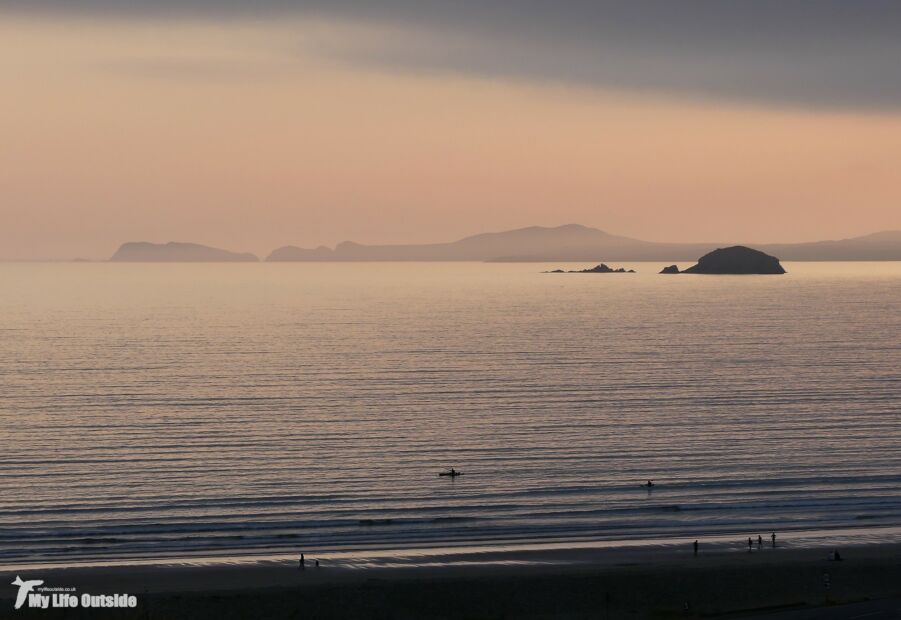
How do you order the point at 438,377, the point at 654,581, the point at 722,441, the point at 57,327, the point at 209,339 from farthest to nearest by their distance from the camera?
A: 1. the point at 57,327
2. the point at 209,339
3. the point at 438,377
4. the point at 722,441
5. the point at 654,581

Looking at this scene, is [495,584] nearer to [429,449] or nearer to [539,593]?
[539,593]

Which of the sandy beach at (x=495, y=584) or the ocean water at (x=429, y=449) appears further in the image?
the ocean water at (x=429, y=449)

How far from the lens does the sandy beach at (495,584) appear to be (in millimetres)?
46062

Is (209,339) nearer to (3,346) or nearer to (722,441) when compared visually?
(3,346)

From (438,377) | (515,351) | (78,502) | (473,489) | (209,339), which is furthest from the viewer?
(209,339)

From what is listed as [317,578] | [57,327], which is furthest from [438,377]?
[57,327]

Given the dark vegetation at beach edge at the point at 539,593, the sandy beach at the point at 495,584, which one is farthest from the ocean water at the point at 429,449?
the dark vegetation at beach edge at the point at 539,593

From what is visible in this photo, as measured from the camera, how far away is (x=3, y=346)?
157000mm

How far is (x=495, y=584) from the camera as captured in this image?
48375 mm

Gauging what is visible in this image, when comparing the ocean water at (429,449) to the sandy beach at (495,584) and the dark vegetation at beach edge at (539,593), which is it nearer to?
the sandy beach at (495,584)

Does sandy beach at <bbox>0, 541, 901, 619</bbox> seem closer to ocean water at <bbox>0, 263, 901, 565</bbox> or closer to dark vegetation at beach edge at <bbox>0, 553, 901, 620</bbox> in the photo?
dark vegetation at beach edge at <bbox>0, 553, 901, 620</bbox>

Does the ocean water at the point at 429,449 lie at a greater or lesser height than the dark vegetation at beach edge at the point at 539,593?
greater

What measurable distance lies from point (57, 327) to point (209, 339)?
39991 millimetres

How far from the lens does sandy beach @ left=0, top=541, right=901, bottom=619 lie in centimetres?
4606
